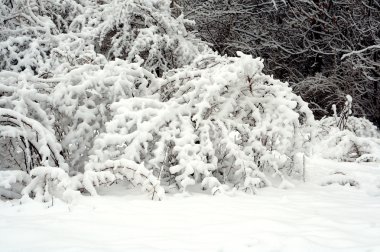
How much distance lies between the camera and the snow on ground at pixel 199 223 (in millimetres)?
2537

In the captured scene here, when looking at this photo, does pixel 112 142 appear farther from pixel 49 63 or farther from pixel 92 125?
pixel 49 63

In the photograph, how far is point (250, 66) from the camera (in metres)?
4.44

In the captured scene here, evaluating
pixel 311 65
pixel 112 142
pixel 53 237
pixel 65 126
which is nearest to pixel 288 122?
pixel 112 142

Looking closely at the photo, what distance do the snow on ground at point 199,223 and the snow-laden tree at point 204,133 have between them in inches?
9.7

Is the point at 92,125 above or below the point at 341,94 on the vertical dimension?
below

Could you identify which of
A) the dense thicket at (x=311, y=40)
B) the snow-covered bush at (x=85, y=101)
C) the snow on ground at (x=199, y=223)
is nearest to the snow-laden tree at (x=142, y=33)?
the snow-covered bush at (x=85, y=101)

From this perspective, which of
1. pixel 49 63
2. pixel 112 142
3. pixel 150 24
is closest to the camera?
pixel 112 142

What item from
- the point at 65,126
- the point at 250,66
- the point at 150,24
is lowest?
the point at 65,126

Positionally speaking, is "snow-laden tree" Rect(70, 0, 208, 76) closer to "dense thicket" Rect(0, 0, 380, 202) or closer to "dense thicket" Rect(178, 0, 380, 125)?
"dense thicket" Rect(0, 0, 380, 202)

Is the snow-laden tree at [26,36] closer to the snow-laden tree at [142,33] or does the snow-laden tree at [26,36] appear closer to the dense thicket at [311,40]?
the snow-laden tree at [142,33]

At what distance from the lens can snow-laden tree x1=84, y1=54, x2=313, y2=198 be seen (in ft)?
13.0

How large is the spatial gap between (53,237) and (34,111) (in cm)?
188

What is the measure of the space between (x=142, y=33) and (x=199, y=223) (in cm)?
389

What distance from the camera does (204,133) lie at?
4234mm
